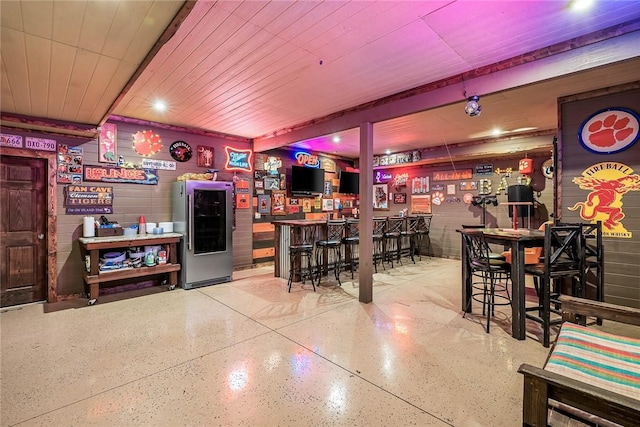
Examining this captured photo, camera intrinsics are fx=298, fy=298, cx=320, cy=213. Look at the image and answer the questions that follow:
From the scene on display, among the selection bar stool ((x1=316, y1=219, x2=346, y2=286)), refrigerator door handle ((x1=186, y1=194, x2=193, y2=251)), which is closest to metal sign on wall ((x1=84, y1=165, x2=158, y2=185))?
refrigerator door handle ((x1=186, y1=194, x2=193, y2=251))

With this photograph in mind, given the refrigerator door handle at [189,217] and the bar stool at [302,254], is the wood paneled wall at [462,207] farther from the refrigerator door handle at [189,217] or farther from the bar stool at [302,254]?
the refrigerator door handle at [189,217]

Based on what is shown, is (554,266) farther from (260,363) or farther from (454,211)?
(454,211)

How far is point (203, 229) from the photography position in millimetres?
5059

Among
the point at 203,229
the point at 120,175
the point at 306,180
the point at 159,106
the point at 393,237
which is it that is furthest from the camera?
the point at 306,180

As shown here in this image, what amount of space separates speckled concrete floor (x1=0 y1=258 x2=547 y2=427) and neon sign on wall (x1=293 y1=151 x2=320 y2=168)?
3883 millimetres

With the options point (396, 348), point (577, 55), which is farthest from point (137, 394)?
point (577, 55)

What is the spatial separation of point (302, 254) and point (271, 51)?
Answer: 11.0ft

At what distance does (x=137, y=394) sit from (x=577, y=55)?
443 centimetres

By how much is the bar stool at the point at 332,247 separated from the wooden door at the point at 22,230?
159 inches

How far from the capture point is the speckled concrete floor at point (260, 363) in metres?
1.97

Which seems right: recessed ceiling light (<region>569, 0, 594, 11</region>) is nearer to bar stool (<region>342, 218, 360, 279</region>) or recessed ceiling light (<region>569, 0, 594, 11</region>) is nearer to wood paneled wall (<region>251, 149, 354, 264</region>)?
bar stool (<region>342, 218, 360, 279</region>)

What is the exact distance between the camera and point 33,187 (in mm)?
4172

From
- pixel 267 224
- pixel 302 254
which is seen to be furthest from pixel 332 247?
pixel 267 224

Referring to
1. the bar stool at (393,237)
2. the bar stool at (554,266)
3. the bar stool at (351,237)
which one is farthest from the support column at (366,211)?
the bar stool at (393,237)
